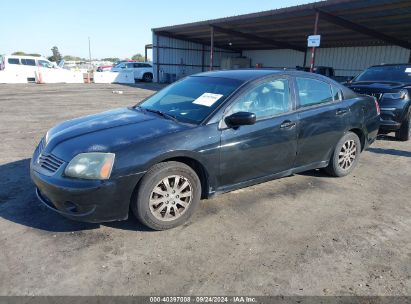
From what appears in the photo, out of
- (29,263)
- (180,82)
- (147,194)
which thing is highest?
(180,82)

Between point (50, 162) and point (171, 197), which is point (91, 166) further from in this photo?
point (171, 197)

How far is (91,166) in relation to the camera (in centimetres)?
297

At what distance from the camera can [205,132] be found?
3.43 m

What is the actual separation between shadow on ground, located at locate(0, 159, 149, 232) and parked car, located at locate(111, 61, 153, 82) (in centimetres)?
2652

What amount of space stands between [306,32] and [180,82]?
2079 centimetres

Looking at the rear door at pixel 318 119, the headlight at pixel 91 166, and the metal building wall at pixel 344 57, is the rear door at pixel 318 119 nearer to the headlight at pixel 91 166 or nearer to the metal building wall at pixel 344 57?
the headlight at pixel 91 166

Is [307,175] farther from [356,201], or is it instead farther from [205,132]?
[205,132]

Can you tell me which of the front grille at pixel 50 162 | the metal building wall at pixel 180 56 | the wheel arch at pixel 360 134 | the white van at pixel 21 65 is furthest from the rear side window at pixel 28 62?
the wheel arch at pixel 360 134

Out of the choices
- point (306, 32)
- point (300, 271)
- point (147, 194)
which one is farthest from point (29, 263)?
point (306, 32)

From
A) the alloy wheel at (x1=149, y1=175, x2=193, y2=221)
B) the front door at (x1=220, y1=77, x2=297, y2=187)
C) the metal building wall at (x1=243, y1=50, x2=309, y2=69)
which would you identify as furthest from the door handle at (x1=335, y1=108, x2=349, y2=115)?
the metal building wall at (x1=243, y1=50, x2=309, y2=69)

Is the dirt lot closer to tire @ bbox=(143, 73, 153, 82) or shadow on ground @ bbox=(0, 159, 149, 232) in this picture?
shadow on ground @ bbox=(0, 159, 149, 232)

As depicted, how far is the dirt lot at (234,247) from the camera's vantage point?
2559 mm

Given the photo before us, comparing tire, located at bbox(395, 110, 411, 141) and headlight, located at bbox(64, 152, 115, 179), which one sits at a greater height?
headlight, located at bbox(64, 152, 115, 179)

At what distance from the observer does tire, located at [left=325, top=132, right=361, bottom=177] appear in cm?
477
